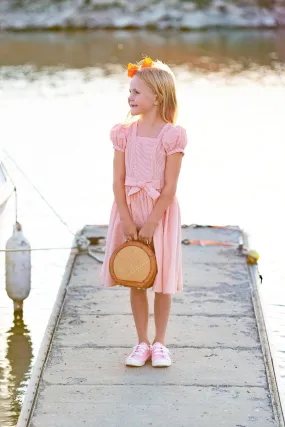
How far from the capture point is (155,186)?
17.3ft

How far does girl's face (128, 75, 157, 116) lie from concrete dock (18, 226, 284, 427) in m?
1.20

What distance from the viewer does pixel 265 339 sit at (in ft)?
18.9

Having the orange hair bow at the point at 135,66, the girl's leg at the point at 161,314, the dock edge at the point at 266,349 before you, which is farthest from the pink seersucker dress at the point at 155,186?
the dock edge at the point at 266,349

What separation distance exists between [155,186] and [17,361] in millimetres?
2093

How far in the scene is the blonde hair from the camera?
5207 millimetres

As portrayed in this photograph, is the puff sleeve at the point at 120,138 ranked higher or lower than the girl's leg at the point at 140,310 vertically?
higher

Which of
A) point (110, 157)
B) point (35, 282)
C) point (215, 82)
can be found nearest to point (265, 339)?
point (35, 282)

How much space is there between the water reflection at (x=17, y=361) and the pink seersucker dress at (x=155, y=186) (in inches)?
50.9

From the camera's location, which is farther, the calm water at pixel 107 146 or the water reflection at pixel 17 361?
the calm water at pixel 107 146

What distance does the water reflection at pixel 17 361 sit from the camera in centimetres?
626

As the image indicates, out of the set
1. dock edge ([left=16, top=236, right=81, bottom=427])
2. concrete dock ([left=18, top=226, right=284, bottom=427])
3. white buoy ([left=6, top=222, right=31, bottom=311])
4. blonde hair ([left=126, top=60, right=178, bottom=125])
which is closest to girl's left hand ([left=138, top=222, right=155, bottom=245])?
blonde hair ([left=126, top=60, right=178, bottom=125])

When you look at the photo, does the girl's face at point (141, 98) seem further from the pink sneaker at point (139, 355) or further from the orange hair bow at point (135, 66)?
the pink sneaker at point (139, 355)

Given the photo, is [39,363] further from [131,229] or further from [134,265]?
[131,229]

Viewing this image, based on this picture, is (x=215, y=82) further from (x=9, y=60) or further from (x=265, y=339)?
(x=265, y=339)
